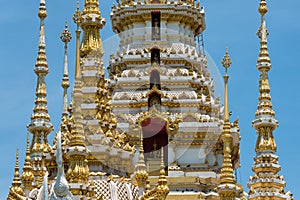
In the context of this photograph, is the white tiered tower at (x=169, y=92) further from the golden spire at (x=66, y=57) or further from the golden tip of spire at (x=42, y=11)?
the golden tip of spire at (x=42, y=11)

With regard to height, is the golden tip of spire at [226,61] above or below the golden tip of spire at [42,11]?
below

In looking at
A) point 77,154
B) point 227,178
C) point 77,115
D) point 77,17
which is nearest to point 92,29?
point 77,17

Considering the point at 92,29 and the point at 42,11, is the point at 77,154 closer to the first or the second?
the point at 92,29

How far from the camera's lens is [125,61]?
68938 mm

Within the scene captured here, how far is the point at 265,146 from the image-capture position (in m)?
62.4

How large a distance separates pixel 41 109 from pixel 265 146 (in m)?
9.73

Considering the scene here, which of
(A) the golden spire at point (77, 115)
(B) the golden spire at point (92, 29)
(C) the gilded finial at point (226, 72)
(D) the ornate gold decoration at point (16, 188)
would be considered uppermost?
(B) the golden spire at point (92, 29)

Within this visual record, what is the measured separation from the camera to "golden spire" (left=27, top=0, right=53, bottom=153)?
61650 millimetres

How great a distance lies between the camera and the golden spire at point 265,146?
60781mm

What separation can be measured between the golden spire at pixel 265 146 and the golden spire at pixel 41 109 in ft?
A: 29.2

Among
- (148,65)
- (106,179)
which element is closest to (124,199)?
(106,179)

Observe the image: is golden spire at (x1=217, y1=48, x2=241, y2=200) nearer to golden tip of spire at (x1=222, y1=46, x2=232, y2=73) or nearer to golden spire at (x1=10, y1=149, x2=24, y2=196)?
golden tip of spire at (x1=222, y1=46, x2=232, y2=73)

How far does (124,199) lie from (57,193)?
11564 mm

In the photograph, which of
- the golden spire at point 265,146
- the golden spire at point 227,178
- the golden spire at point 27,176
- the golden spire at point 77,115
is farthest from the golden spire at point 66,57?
the golden spire at point 227,178
